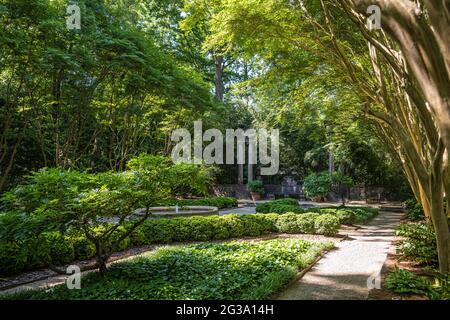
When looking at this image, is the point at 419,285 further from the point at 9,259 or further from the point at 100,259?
the point at 9,259

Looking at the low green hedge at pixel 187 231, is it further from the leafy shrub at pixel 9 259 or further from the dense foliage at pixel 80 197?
the dense foliage at pixel 80 197

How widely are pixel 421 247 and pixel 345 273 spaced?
238 cm

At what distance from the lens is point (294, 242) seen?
9.73 m

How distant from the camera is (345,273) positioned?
23.9 ft

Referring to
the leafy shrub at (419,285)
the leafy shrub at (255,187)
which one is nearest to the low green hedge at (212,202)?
the leafy shrub at (255,187)

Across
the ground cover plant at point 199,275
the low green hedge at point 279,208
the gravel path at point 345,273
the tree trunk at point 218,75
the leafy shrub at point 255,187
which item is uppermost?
the tree trunk at point 218,75

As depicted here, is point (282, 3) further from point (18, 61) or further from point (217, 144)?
point (217, 144)

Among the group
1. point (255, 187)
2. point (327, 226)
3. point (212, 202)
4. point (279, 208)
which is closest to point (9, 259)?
point (327, 226)

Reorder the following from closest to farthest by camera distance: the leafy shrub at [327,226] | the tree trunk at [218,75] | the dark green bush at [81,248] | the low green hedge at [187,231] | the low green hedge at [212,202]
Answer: the low green hedge at [187,231], the dark green bush at [81,248], the leafy shrub at [327,226], the low green hedge at [212,202], the tree trunk at [218,75]

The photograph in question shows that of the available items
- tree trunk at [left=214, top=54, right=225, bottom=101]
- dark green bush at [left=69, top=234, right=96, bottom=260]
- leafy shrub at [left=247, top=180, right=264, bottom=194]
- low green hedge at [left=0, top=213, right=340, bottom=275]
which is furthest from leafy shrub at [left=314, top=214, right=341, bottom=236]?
leafy shrub at [left=247, top=180, right=264, bottom=194]

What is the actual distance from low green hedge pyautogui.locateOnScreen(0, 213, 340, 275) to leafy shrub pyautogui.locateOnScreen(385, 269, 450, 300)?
595 centimetres

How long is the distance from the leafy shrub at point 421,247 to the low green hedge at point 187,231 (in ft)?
9.68

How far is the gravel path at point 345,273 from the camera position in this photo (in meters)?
5.89

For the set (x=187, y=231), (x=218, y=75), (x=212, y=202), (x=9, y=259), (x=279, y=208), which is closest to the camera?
(x=9, y=259)
